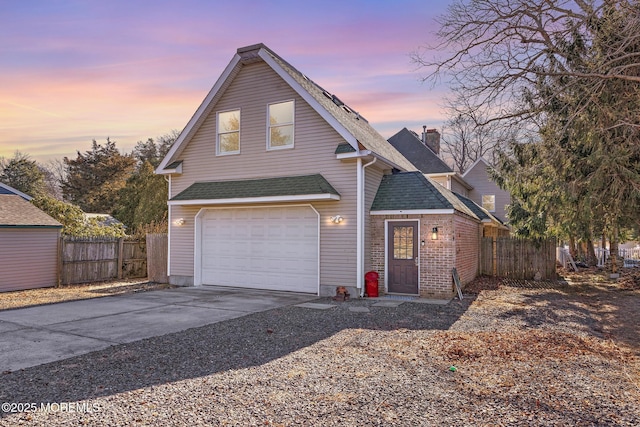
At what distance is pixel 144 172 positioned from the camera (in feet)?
87.0

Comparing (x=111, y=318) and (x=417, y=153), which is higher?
(x=417, y=153)

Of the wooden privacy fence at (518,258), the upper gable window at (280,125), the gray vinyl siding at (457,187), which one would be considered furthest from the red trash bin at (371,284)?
the gray vinyl siding at (457,187)

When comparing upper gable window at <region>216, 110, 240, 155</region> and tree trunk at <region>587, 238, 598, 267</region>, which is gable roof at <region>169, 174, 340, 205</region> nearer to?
upper gable window at <region>216, 110, 240, 155</region>

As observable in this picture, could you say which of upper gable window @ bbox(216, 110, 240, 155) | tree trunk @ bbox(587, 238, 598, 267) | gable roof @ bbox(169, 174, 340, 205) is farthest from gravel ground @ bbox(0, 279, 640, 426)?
tree trunk @ bbox(587, 238, 598, 267)

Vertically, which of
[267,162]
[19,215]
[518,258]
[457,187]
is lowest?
[518,258]

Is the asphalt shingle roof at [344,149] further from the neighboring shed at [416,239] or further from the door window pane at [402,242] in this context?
the door window pane at [402,242]

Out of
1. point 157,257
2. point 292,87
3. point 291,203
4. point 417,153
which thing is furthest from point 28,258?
point 417,153

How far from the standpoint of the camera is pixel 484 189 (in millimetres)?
29766

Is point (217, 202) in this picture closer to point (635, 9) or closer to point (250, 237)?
point (250, 237)

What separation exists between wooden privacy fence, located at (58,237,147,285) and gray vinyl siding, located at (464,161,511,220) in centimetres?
2275

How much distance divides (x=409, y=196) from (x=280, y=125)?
181 inches

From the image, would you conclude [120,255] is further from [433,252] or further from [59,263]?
[433,252]

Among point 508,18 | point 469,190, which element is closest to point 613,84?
point 508,18

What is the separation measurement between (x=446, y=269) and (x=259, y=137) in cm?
702
